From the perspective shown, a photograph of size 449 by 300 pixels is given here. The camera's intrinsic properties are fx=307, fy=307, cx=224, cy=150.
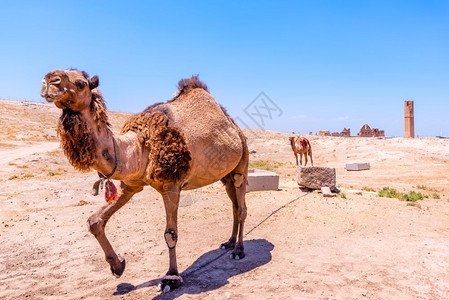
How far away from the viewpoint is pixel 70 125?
10.2ft

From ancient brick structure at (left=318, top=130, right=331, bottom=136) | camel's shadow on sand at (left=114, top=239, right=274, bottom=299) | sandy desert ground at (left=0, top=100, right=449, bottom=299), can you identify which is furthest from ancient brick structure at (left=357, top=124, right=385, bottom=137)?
camel's shadow on sand at (left=114, top=239, right=274, bottom=299)

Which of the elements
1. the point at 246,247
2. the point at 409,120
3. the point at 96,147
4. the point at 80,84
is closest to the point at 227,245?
the point at 246,247

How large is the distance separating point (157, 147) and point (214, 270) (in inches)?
90.9

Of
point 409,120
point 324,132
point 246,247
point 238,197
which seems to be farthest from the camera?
point 324,132

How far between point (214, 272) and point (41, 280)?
2747 mm

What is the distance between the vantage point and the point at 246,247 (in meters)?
6.12

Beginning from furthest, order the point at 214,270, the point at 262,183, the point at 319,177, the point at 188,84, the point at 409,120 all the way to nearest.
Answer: the point at 409,120
the point at 262,183
the point at 319,177
the point at 188,84
the point at 214,270

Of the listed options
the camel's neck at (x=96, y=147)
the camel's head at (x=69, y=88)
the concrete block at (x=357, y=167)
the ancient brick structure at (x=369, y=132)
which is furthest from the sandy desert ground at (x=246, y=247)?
the ancient brick structure at (x=369, y=132)

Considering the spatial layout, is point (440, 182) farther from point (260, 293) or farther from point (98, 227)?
point (98, 227)

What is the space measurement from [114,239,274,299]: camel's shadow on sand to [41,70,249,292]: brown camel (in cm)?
17

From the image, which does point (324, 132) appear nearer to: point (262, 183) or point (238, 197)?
point (262, 183)

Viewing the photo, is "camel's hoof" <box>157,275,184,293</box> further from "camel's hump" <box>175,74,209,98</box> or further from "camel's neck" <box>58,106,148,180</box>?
"camel's hump" <box>175,74,209,98</box>

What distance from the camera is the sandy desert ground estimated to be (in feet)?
14.2

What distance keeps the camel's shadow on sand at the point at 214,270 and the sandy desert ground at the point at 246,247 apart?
18 millimetres
